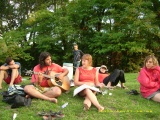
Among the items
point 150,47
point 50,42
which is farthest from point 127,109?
point 50,42

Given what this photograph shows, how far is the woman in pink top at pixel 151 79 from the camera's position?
5.46 metres

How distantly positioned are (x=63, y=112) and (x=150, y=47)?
14.8 meters

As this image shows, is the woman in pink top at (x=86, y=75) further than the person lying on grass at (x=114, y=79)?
No

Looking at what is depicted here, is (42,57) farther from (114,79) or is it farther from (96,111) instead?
(114,79)

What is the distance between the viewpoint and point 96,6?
20000 millimetres

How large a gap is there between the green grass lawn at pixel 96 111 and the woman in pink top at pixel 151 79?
0.18 meters

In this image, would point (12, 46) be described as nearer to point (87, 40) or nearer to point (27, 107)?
point (87, 40)

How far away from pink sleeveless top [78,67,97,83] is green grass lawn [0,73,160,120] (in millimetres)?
458

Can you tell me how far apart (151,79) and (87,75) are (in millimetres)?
1521

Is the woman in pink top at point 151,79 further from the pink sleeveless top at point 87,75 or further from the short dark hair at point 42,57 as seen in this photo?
the short dark hair at point 42,57

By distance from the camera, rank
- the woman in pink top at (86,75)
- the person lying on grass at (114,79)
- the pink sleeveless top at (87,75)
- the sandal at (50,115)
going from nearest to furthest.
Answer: the sandal at (50,115), the woman in pink top at (86,75), the pink sleeveless top at (87,75), the person lying on grass at (114,79)

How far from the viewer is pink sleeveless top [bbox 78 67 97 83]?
18.8 ft

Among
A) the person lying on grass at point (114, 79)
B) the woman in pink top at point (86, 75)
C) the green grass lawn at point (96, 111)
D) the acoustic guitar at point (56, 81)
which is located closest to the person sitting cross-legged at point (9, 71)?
the acoustic guitar at point (56, 81)

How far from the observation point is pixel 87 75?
5.75 meters
